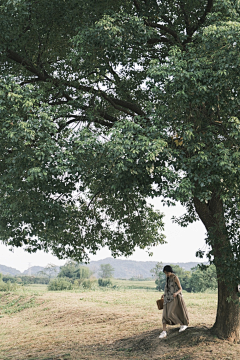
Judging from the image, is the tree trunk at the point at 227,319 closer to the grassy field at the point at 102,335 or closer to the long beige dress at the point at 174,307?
the grassy field at the point at 102,335

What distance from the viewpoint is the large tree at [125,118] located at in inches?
313

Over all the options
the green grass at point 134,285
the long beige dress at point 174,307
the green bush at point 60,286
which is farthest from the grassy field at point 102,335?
the green grass at point 134,285

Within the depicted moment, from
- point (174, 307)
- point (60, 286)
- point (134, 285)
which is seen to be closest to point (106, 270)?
point (134, 285)

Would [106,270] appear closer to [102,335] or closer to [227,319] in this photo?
[102,335]

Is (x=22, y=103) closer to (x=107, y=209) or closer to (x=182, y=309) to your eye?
(x=107, y=209)

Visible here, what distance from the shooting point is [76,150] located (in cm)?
864

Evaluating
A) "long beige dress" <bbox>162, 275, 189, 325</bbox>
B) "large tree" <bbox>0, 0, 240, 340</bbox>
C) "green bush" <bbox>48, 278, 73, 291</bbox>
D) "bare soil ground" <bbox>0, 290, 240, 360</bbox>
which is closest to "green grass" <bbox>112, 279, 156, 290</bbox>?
"green bush" <bbox>48, 278, 73, 291</bbox>

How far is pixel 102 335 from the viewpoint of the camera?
13.3m

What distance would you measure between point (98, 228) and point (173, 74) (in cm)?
662

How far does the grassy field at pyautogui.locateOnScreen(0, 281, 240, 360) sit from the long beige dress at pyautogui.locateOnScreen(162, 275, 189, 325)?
0.47 metres

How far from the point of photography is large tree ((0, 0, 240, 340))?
7945mm

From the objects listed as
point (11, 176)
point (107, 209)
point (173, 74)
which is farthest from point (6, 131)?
point (107, 209)

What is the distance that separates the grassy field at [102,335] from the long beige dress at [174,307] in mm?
470

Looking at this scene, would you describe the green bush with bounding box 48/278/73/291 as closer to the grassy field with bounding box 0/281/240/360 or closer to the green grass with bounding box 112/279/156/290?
the green grass with bounding box 112/279/156/290
